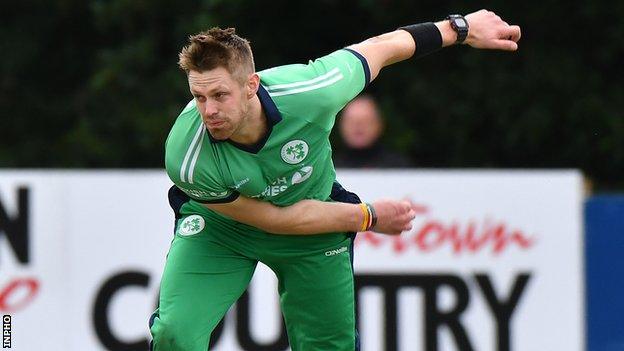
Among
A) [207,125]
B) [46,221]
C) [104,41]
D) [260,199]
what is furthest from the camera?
[104,41]

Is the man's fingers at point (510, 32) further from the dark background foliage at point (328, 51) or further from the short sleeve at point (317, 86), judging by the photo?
the dark background foliage at point (328, 51)

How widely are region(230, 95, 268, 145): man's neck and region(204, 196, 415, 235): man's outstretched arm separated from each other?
275 millimetres

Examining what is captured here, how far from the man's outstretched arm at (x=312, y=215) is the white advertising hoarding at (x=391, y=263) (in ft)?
7.98

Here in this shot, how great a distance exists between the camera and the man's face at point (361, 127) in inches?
351

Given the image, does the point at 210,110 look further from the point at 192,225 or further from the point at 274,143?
the point at 192,225

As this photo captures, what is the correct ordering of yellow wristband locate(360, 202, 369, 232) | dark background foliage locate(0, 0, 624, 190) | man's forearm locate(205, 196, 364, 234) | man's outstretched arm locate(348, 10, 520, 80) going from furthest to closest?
dark background foliage locate(0, 0, 624, 190) < yellow wristband locate(360, 202, 369, 232) < man's outstretched arm locate(348, 10, 520, 80) < man's forearm locate(205, 196, 364, 234)

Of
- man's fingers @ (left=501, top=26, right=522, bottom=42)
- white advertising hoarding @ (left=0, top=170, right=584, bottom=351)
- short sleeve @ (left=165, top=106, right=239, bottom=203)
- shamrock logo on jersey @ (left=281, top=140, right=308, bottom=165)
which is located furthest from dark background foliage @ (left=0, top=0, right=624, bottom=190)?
short sleeve @ (left=165, top=106, right=239, bottom=203)

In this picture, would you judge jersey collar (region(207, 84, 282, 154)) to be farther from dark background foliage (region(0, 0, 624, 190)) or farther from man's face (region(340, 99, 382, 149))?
dark background foliage (region(0, 0, 624, 190))

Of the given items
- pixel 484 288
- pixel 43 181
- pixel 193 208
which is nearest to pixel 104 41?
pixel 43 181

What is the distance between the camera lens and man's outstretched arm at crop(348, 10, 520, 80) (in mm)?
5914

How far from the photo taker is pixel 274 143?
5574 mm

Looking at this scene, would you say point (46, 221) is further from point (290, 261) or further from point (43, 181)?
point (290, 261)

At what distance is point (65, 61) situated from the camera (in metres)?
14.3

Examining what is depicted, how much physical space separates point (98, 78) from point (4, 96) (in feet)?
5.03
